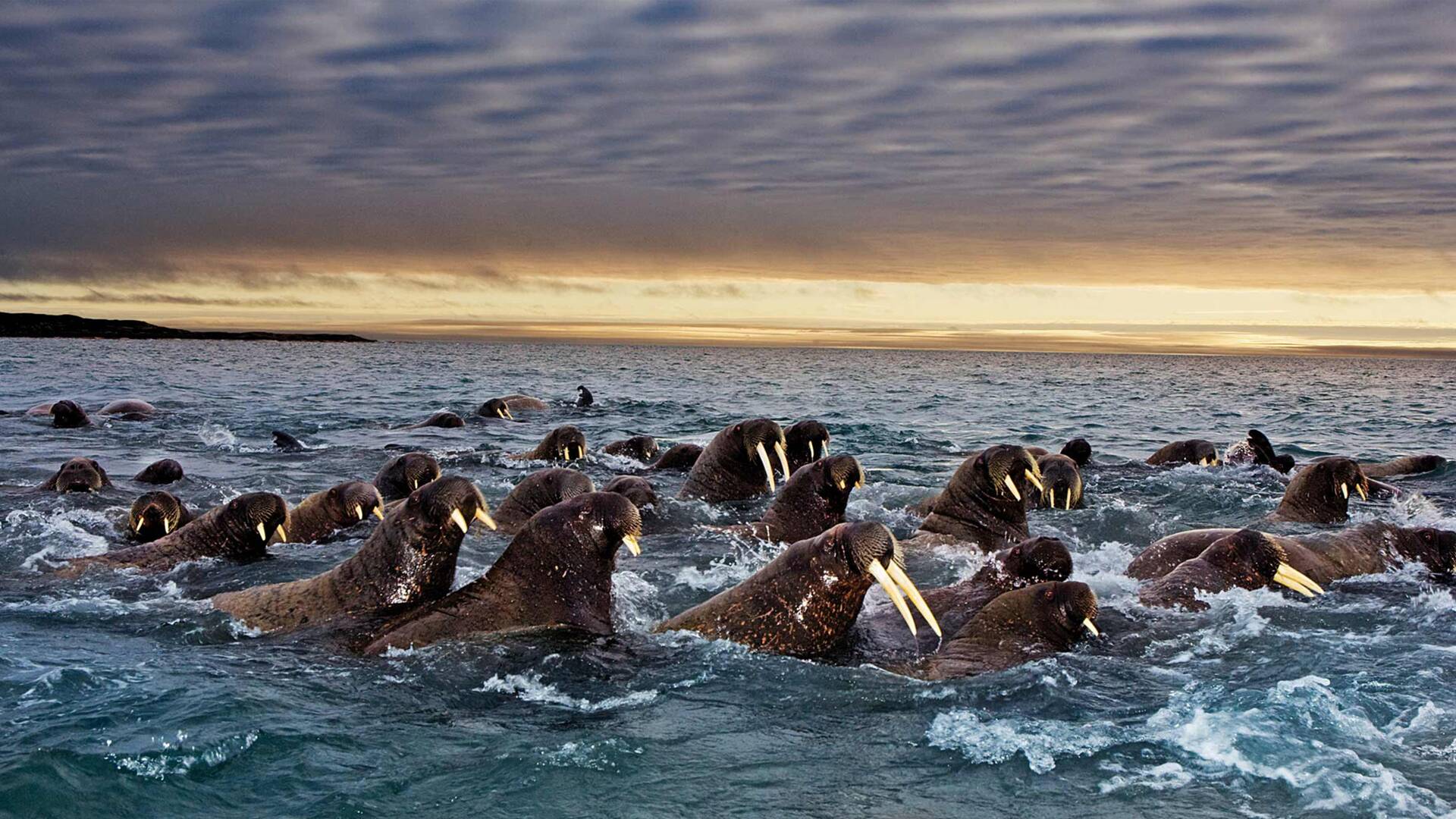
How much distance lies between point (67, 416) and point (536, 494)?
1905 centimetres

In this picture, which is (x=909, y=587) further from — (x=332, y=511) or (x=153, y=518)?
(x=153, y=518)

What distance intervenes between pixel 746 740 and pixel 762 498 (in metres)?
8.18

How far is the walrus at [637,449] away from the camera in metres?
21.1

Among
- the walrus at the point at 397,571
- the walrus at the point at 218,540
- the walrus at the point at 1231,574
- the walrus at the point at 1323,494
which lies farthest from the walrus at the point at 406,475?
the walrus at the point at 1323,494

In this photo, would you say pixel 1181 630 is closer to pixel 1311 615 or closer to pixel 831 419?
pixel 1311 615

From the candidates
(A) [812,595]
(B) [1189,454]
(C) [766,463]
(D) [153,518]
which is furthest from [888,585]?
(B) [1189,454]

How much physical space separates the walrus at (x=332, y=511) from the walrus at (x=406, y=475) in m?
1.15

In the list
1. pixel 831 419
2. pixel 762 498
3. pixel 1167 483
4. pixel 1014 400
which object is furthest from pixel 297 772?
pixel 1014 400

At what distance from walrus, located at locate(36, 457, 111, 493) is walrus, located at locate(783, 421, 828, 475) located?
8874 mm

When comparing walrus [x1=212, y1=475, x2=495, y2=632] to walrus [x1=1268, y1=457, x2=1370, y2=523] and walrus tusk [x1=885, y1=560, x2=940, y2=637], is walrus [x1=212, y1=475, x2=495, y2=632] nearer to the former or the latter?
walrus tusk [x1=885, y1=560, x2=940, y2=637]

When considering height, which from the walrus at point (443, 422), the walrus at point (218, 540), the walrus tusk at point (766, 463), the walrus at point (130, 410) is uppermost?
the walrus tusk at point (766, 463)

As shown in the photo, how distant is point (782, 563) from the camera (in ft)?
27.9

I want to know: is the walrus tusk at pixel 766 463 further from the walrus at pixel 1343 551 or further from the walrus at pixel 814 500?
the walrus at pixel 1343 551

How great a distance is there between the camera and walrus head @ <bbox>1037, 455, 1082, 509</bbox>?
1553 cm
